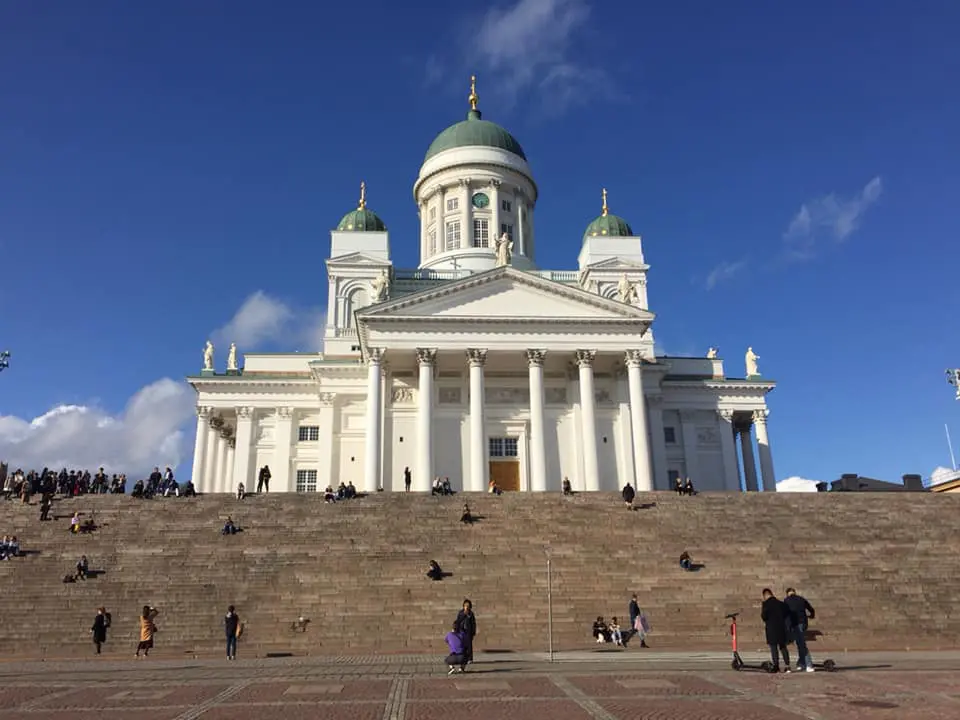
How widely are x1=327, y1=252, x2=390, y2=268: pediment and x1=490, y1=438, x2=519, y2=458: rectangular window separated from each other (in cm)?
1909

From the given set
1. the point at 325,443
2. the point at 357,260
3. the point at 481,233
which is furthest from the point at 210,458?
the point at 481,233

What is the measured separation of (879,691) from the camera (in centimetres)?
1279

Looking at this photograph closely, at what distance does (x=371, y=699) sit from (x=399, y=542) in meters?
16.7

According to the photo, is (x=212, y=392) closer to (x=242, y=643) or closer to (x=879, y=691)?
(x=242, y=643)

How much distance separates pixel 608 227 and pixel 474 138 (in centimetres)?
1329

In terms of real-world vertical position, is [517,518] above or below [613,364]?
below

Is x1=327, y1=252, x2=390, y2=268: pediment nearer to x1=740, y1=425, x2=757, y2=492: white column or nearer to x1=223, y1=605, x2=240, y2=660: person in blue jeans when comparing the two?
x1=740, y1=425, x2=757, y2=492: white column

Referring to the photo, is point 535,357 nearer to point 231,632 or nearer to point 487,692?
point 231,632

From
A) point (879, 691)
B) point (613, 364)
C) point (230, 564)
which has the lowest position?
point (879, 691)

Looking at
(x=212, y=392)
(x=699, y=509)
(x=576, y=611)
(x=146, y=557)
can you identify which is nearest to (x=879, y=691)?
(x=576, y=611)

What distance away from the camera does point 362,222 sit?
60.8m

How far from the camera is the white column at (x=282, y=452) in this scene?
4947cm

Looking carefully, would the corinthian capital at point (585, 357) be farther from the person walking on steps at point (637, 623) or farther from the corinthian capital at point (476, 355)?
the person walking on steps at point (637, 623)

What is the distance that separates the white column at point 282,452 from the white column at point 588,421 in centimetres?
1935
